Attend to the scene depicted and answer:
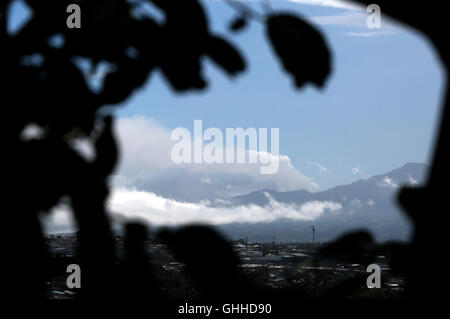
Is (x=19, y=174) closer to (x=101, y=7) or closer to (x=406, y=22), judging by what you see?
(x=101, y=7)

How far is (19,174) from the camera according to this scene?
1.16 meters

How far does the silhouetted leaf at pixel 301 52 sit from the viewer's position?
123 centimetres

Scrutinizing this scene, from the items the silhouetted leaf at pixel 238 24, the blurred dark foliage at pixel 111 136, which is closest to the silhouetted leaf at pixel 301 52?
the blurred dark foliage at pixel 111 136

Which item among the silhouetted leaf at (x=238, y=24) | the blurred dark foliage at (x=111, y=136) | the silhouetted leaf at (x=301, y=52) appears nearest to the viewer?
the blurred dark foliage at (x=111, y=136)

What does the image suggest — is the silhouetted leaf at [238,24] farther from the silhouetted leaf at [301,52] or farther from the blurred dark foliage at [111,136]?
the silhouetted leaf at [301,52]

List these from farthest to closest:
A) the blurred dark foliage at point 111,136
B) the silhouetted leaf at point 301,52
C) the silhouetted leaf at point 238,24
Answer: the silhouetted leaf at point 238,24 < the silhouetted leaf at point 301,52 < the blurred dark foliage at point 111,136

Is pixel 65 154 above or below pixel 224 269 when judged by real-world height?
above

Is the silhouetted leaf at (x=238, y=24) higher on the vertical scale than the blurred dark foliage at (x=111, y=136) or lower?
higher

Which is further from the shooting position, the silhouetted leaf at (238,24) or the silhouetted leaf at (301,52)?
the silhouetted leaf at (238,24)

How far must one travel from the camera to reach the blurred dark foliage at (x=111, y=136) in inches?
41.9

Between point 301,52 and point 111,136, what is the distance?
48cm
